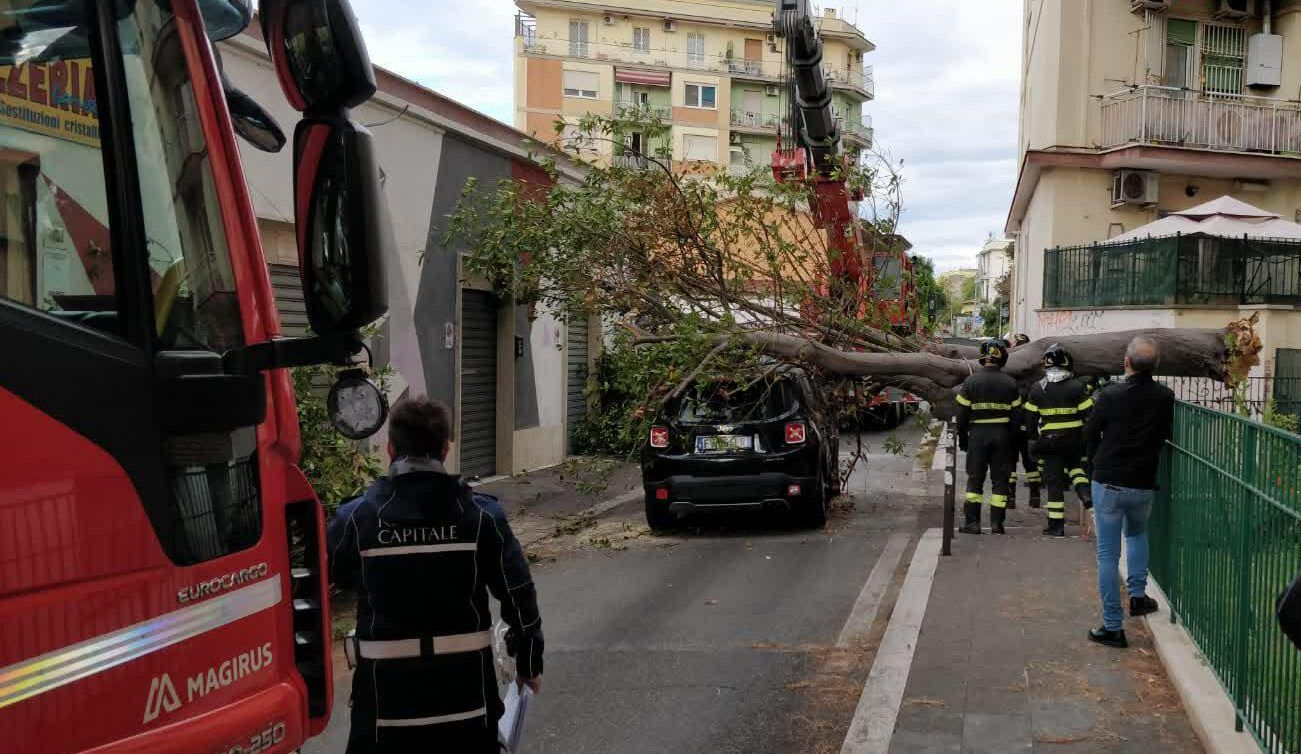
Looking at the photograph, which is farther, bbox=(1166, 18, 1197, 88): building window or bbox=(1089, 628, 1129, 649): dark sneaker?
bbox=(1166, 18, 1197, 88): building window

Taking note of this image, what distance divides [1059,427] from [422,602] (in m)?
8.77

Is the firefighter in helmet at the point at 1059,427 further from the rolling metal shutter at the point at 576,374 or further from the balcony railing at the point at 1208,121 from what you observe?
the balcony railing at the point at 1208,121

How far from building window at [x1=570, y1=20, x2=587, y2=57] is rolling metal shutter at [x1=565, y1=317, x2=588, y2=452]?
4933 centimetres

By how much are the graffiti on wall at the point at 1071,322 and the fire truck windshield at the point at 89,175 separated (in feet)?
63.6

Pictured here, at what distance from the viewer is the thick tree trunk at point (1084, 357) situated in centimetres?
1133

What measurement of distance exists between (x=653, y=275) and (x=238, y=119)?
8835 millimetres

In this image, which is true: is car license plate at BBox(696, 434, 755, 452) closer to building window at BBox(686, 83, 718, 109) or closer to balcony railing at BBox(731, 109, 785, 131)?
building window at BBox(686, 83, 718, 109)

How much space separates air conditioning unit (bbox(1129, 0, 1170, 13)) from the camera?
21.3m

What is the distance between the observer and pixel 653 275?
12.1 meters

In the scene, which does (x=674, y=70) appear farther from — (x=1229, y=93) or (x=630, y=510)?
(x=630, y=510)

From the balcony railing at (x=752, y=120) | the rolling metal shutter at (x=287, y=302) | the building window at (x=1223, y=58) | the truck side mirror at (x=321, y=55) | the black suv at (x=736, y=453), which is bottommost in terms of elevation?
the black suv at (x=736, y=453)

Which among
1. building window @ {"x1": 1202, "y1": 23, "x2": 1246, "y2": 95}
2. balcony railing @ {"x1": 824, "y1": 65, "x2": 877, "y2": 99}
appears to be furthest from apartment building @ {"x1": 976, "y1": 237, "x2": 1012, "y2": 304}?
building window @ {"x1": 1202, "y1": 23, "x2": 1246, "y2": 95}

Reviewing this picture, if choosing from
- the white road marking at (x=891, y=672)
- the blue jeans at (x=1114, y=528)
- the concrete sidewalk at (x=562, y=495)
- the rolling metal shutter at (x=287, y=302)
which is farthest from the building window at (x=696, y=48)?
the blue jeans at (x=1114, y=528)

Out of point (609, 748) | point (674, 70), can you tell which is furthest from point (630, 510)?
point (674, 70)
